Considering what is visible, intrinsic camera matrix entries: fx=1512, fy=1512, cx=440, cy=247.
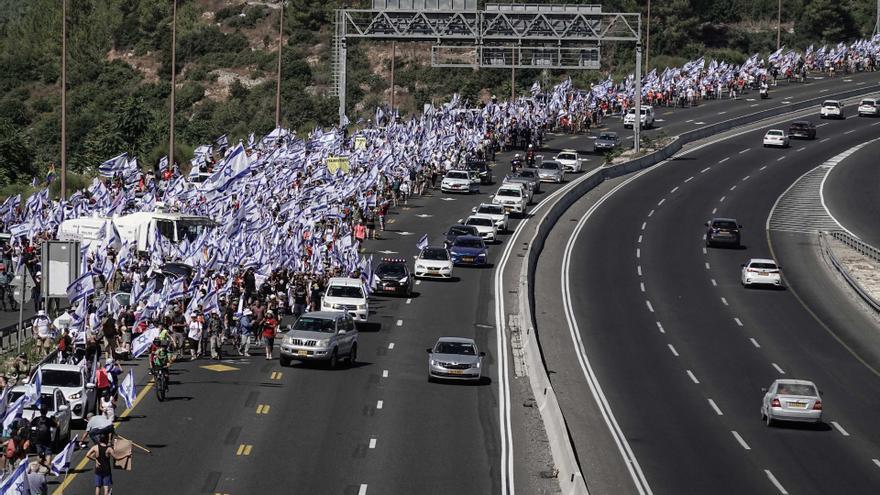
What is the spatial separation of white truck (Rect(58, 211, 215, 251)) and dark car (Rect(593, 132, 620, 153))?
4094 cm

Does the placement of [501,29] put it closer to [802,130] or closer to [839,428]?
[802,130]

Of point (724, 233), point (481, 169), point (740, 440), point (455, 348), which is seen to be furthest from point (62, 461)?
point (481, 169)

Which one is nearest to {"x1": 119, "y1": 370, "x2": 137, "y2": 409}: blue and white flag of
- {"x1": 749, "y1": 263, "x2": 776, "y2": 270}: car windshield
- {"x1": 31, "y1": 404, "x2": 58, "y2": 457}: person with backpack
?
{"x1": 31, "y1": 404, "x2": 58, "y2": 457}: person with backpack

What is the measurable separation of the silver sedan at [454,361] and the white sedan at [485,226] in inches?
991

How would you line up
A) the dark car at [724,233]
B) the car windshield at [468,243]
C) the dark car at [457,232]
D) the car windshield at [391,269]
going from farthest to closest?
the dark car at [724,233] → the dark car at [457,232] → the car windshield at [468,243] → the car windshield at [391,269]

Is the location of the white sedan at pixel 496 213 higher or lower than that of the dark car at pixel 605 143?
lower

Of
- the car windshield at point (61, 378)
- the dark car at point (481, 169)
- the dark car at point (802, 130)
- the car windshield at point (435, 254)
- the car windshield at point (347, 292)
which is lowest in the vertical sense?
the car windshield at point (61, 378)

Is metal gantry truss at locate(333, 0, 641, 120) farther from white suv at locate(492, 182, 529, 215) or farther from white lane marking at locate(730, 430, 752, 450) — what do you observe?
white lane marking at locate(730, 430, 752, 450)

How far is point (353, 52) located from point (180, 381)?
126853 mm

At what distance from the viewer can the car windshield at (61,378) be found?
34.6 metres

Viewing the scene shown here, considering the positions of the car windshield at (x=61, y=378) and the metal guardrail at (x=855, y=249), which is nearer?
the car windshield at (x=61, y=378)

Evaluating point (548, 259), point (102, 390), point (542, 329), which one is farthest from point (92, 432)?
point (548, 259)

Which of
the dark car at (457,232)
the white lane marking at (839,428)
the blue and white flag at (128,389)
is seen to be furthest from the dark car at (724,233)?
the blue and white flag at (128,389)

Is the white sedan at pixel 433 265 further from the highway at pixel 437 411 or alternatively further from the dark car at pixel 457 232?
the dark car at pixel 457 232
